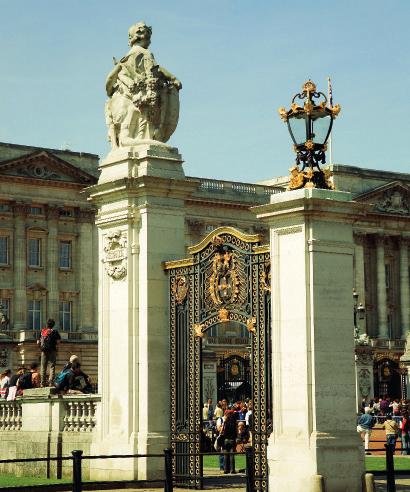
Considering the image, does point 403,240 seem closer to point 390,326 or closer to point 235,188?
point 390,326

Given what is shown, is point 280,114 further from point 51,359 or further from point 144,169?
point 51,359

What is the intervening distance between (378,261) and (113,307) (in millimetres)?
81134

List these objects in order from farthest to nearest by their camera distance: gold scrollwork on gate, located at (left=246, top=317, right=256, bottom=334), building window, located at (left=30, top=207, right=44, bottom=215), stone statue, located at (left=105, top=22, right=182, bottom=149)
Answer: building window, located at (left=30, top=207, right=44, bottom=215) → stone statue, located at (left=105, top=22, right=182, bottom=149) → gold scrollwork on gate, located at (left=246, top=317, right=256, bottom=334)

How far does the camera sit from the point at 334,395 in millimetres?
19250

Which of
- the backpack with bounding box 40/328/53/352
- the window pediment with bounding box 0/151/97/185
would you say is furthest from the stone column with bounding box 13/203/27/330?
the backpack with bounding box 40/328/53/352

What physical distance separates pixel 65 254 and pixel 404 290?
98.3 feet

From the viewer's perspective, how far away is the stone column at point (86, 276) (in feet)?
282

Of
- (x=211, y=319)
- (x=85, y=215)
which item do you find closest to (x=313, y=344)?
(x=211, y=319)

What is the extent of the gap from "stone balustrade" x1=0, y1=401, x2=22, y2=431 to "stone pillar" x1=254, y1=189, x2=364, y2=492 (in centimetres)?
769

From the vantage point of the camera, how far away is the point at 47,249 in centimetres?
8512

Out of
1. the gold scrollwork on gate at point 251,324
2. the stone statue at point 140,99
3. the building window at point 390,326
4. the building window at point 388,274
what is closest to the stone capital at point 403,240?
the building window at point 388,274

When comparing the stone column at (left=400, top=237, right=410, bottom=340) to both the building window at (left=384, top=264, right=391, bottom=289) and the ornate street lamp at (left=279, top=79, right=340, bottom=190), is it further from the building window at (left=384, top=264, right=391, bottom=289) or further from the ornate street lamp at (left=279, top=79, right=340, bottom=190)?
the ornate street lamp at (left=279, top=79, right=340, bottom=190)

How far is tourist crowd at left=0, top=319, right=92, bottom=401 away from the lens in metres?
25.1

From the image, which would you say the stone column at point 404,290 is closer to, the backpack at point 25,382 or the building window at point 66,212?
the building window at point 66,212
